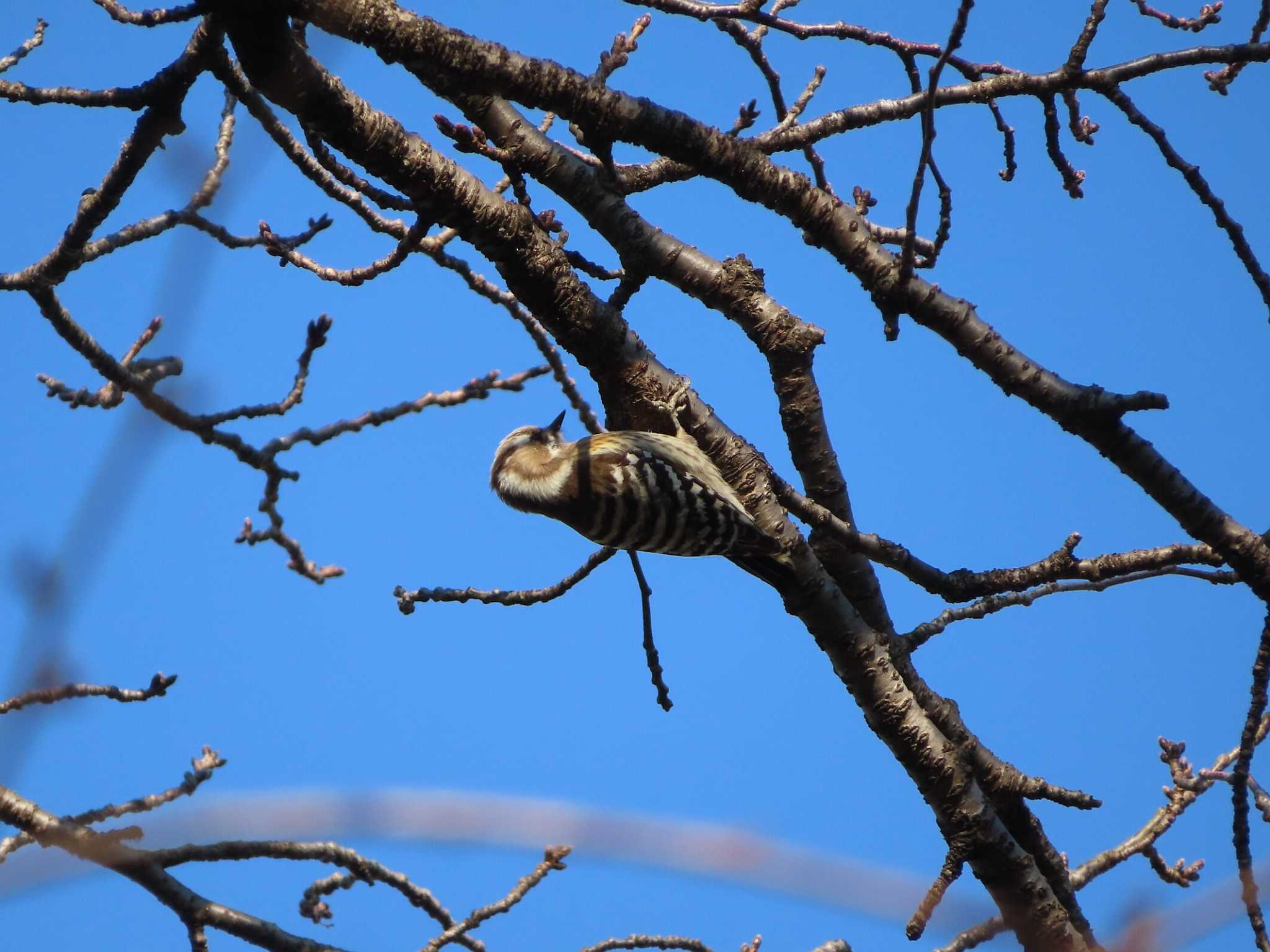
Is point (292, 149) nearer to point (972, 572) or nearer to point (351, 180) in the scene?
point (351, 180)

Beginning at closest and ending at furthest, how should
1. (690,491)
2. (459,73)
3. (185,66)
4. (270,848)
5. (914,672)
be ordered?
(185,66), (459,73), (270,848), (914,672), (690,491)

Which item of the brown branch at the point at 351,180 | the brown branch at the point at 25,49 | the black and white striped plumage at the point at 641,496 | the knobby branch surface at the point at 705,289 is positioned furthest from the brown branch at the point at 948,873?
the brown branch at the point at 25,49

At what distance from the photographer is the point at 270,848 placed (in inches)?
144

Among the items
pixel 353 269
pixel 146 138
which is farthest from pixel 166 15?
pixel 353 269

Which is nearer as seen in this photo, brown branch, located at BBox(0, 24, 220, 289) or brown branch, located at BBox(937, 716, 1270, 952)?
brown branch, located at BBox(0, 24, 220, 289)

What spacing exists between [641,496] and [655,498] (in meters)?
0.08

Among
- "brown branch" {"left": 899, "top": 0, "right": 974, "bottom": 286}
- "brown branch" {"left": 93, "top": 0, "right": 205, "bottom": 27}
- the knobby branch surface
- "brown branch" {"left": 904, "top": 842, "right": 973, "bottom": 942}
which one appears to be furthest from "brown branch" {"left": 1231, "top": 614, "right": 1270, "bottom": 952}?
"brown branch" {"left": 93, "top": 0, "right": 205, "bottom": 27}

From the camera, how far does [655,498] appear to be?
5.38 m

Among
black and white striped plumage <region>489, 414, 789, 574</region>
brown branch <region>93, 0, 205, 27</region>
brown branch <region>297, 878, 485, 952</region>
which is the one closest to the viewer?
brown branch <region>93, 0, 205, 27</region>

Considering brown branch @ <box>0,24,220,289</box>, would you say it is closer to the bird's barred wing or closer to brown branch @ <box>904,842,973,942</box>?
the bird's barred wing

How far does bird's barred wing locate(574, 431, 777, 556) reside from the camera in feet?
17.2

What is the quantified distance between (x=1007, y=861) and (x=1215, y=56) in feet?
9.87

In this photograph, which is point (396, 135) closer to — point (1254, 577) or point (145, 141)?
point (145, 141)

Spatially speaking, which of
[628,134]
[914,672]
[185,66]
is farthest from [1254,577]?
[185,66]
